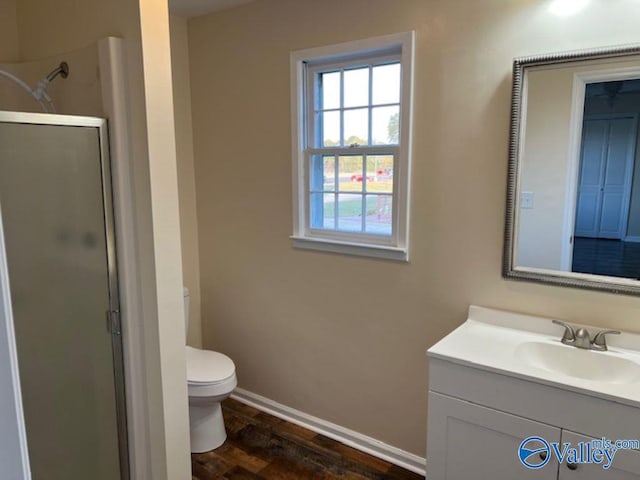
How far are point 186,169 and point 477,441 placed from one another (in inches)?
91.0

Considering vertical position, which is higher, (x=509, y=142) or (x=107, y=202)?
(x=509, y=142)

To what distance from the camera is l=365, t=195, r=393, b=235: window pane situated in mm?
2348

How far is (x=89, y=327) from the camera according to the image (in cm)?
187

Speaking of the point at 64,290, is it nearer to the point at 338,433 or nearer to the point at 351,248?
the point at 351,248

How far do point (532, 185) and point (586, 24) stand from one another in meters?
0.61

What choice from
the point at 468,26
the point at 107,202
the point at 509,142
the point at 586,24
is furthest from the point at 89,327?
the point at 586,24

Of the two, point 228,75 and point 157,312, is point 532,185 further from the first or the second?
point 228,75

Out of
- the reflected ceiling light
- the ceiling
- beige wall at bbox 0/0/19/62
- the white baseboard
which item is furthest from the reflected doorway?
beige wall at bbox 0/0/19/62

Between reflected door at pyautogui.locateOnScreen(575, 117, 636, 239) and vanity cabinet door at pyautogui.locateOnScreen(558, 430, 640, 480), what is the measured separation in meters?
0.75

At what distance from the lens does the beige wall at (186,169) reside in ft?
9.53

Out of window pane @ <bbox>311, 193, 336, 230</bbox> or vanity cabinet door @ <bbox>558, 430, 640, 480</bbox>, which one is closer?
vanity cabinet door @ <bbox>558, 430, 640, 480</bbox>

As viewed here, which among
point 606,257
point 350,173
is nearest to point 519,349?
point 606,257

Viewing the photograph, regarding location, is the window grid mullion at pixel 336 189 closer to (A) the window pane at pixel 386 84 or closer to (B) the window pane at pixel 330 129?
(B) the window pane at pixel 330 129

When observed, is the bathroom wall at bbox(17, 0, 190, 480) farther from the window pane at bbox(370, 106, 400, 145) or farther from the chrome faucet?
the chrome faucet
